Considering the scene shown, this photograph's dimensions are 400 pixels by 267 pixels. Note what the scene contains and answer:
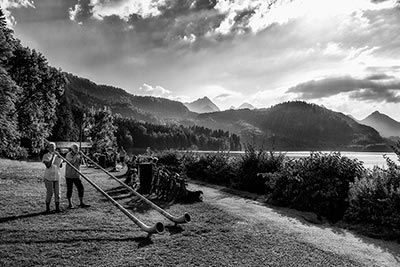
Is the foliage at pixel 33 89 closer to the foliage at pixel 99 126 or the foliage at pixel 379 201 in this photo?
the foliage at pixel 379 201

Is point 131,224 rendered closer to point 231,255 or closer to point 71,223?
point 71,223

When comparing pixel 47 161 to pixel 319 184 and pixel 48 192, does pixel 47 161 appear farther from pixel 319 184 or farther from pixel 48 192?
pixel 319 184

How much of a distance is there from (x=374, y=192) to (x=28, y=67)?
103 ft

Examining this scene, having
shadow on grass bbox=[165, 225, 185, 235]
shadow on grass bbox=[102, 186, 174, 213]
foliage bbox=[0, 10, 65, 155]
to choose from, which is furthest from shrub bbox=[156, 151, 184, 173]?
shadow on grass bbox=[165, 225, 185, 235]

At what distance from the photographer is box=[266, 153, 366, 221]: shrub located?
10570mm

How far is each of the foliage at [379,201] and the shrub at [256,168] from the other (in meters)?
5.75

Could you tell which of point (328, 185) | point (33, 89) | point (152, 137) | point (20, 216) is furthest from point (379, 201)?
point (152, 137)

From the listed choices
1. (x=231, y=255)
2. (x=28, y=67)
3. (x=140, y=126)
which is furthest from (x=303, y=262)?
(x=140, y=126)

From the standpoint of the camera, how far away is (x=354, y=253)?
618cm

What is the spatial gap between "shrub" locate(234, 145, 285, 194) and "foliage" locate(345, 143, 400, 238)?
575cm

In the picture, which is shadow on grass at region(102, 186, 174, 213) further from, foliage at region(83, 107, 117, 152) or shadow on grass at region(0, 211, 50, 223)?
foliage at region(83, 107, 117, 152)

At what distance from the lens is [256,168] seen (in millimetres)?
15547

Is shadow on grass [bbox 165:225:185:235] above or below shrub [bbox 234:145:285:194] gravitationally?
below

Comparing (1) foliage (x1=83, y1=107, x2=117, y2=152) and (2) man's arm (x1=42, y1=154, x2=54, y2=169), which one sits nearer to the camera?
(2) man's arm (x1=42, y1=154, x2=54, y2=169)
